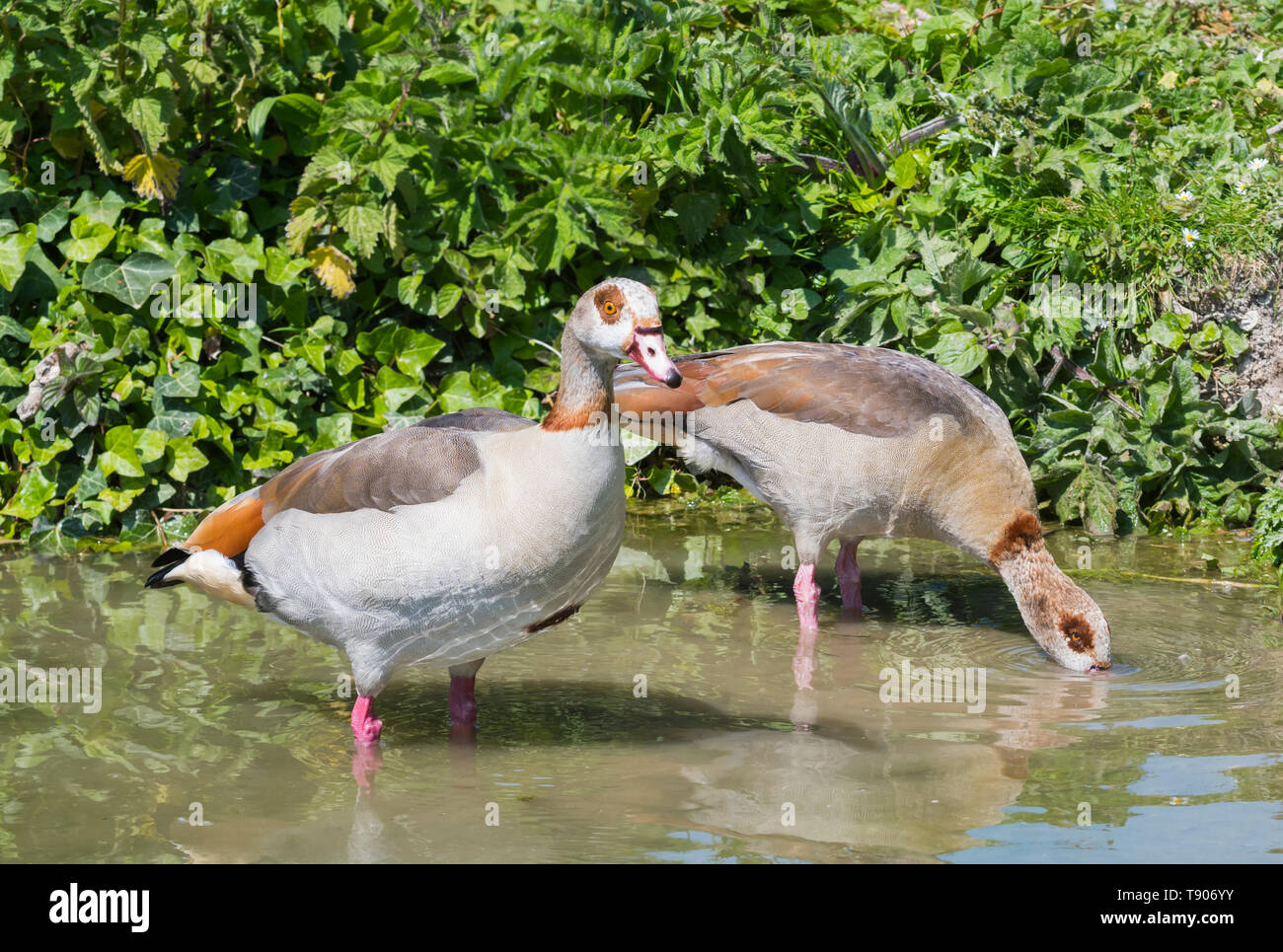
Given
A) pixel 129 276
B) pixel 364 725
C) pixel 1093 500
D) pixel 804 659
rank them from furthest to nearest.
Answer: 1. pixel 1093 500
2. pixel 129 276
3. pixel 804 659
4. pixel 364 725

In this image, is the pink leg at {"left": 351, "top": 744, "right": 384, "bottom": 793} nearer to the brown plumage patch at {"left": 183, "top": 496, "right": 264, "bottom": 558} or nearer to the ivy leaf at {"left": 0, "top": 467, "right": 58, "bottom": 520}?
the brown plumage patch at {"left": 183, "top": 496, "right": 264, "bottom": 558}

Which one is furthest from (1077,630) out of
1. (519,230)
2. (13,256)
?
(13,256)

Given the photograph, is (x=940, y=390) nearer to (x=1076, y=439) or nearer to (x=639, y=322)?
(x=1076, y=439)

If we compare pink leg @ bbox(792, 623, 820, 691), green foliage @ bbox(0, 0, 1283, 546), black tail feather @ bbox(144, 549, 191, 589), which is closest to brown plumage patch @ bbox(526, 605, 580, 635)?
pink leg @ bbox(792, 623, 820, 691)

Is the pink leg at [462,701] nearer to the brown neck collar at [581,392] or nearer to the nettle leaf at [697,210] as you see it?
the brown neck collar at [581,392]

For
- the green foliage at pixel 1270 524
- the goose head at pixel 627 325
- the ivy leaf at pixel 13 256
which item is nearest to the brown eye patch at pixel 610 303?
the goose head at pixel 627 325

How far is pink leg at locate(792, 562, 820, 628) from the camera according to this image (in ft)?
21.4

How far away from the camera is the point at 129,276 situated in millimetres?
7551

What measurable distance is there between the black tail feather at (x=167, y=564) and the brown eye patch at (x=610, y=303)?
1897 mm

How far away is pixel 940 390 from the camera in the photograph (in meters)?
6.55

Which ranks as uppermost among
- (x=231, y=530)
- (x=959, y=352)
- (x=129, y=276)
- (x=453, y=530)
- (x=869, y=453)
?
(x=129, y=276)

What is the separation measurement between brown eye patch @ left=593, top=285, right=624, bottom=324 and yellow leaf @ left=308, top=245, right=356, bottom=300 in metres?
3.65

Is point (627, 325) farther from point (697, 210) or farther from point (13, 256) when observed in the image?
point (13, 256)

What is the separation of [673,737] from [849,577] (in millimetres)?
2064
